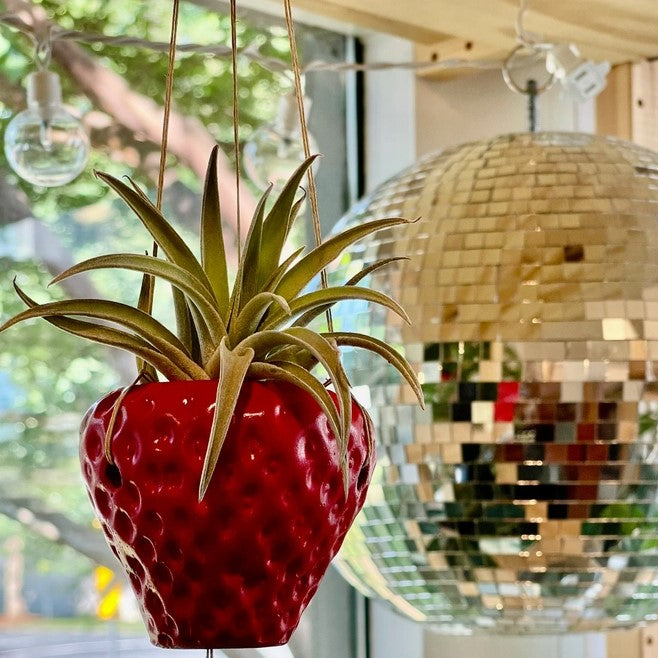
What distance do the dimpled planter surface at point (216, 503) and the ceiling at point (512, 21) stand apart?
779mm

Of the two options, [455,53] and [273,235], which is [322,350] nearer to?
[273,235]

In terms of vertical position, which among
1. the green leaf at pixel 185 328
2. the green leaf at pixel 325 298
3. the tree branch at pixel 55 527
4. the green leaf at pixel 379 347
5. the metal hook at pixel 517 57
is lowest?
the tree branch at pixel 55 527

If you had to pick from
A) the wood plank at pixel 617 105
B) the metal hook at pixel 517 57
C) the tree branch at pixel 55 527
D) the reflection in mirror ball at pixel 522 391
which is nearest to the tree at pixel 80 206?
the tree branch at pixel 55 527

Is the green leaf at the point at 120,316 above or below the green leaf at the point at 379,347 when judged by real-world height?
above

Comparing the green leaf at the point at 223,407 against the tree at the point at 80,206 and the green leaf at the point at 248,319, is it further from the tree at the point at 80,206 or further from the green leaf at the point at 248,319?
the tree at the point at 80,206

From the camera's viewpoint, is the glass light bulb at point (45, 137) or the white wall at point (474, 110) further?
the white wall at point (474, 110)

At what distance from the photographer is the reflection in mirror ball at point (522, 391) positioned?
591 millimetres

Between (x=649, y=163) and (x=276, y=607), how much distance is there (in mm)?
382

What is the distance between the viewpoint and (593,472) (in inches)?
23.6

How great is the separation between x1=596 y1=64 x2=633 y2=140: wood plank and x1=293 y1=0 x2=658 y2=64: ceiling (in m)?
0.03

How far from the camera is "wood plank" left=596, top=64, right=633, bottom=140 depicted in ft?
4.21

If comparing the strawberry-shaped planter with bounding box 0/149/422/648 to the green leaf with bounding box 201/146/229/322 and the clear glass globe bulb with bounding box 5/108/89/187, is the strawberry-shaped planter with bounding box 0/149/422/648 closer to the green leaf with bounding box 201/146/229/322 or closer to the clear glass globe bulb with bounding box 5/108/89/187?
the green leaf with bounding box 201/146/229/322

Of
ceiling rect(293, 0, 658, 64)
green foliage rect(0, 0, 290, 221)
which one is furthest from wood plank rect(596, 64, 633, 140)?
green foliage rect(0, 0, 290, 221)

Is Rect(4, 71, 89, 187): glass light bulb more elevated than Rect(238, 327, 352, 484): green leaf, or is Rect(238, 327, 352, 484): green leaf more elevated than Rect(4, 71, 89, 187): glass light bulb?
Rect(4, 71, 89, 187): glass light bulb
